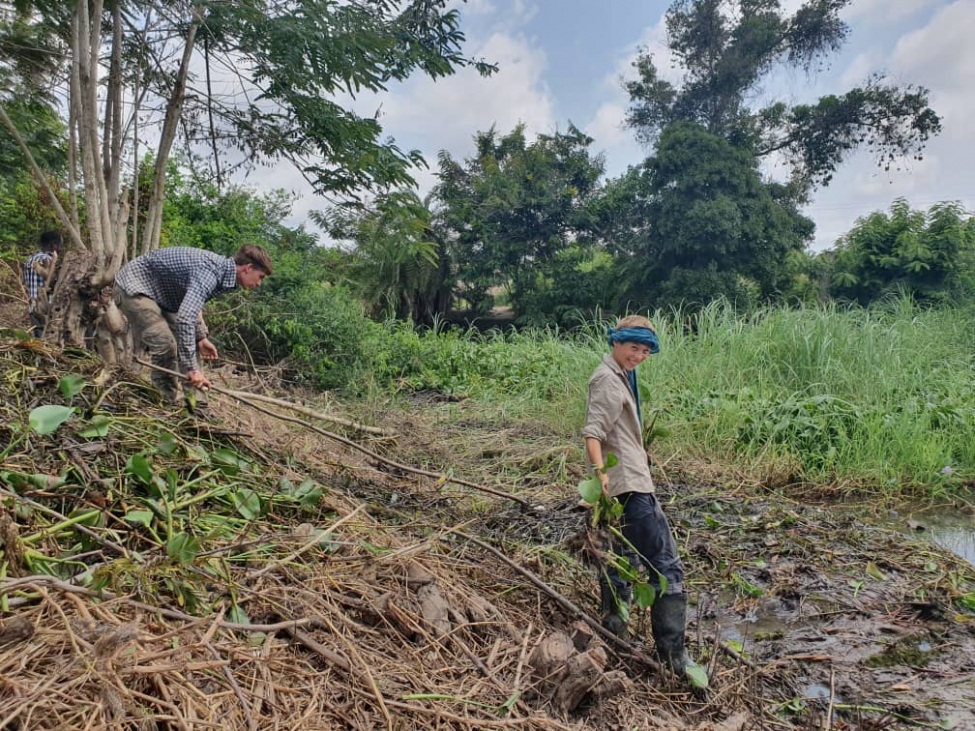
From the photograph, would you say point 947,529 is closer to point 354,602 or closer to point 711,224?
point 354,602

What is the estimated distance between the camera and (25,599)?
168 cm

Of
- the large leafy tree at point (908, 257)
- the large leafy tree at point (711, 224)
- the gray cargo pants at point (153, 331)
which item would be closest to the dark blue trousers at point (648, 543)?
the gray cargo pants at point (153, 331)

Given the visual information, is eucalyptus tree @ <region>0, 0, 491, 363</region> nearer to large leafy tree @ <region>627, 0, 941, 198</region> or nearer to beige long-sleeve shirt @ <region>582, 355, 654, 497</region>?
beige long-sleeve shirt @ <region>582, 355, 654, 497</region>

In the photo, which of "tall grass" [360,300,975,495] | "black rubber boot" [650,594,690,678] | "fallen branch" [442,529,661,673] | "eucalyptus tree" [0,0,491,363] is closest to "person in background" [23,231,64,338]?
"eucalyptus tree" [0,0,491,363]

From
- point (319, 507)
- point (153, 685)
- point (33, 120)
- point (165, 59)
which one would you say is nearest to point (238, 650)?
point (153, 685)

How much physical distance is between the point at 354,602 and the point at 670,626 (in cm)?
120

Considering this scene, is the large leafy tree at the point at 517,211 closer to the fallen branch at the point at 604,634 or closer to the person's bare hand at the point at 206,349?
the person's bare hand at the point at 206,349

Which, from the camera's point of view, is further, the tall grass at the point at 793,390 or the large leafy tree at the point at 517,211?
the large leafy tree at the point at 517,211

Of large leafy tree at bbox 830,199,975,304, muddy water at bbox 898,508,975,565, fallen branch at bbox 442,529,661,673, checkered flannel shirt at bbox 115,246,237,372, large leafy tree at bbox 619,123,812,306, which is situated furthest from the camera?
large leafy tree at bbox 619,123,812,306

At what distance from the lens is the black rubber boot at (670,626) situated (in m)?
2.50

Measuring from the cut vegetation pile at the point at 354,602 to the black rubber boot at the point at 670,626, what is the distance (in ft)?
0.27

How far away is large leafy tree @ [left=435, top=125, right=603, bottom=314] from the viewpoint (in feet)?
52.6

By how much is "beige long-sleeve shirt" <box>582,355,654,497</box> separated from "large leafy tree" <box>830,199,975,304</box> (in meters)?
11.2

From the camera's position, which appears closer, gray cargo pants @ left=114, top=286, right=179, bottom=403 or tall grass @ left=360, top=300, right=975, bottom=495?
gray cargo pants @ left=114, top=286, right=179, bottom=403
